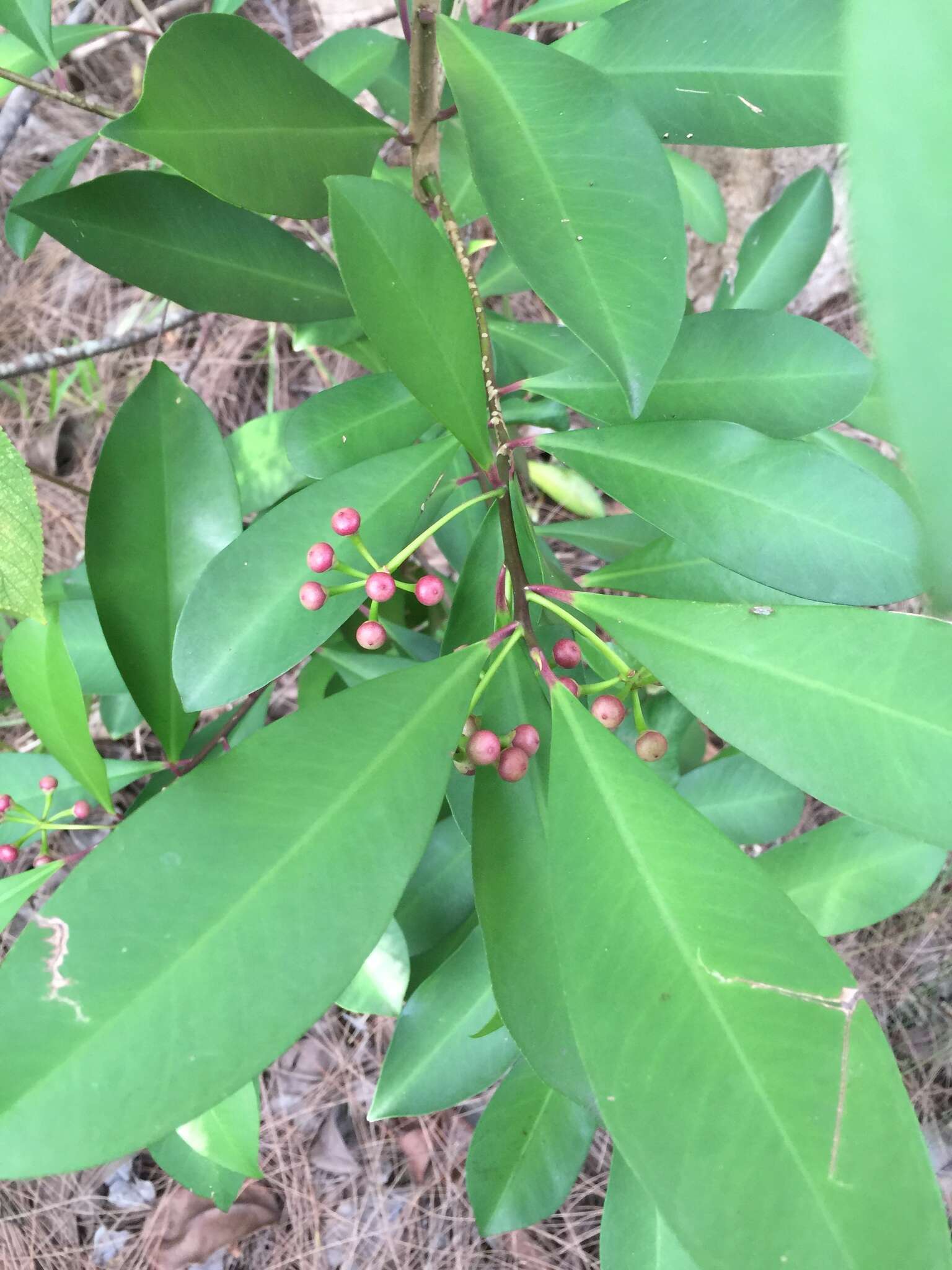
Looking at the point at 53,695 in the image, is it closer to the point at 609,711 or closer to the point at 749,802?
the point at 609,711

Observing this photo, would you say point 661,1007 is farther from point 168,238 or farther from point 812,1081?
point 168,238

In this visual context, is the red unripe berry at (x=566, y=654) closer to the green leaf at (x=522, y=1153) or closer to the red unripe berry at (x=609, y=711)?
the red unripe berry at (x=609, y=711)

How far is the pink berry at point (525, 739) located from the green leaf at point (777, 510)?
0.19 metres

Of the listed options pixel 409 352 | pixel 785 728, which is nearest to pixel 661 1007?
pixel 785 728

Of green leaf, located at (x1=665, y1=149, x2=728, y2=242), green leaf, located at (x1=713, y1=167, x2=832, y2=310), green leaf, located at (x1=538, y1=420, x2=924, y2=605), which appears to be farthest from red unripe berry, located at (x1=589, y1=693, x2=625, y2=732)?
green leaf, located at (x1=665, y1=149, x2=728, y2=242)

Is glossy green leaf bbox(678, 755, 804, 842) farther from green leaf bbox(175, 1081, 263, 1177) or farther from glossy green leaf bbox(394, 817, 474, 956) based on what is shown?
green leaf bbox(175, 1081, 263, 1177)

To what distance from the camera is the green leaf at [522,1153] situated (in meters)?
0.99

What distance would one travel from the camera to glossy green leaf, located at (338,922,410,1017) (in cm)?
Answer: 101

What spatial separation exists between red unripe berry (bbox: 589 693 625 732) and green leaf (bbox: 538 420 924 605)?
132 mm

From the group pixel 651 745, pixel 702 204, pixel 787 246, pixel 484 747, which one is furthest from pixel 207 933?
pixel 702 204

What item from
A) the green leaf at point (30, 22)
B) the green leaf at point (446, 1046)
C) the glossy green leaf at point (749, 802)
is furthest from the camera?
the glossy green leaf at point (749, 802)

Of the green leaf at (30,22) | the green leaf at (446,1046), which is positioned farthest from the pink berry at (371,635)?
the green leaf at (30,22)

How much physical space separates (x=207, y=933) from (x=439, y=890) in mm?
→ 607

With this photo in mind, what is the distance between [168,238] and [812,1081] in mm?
824
